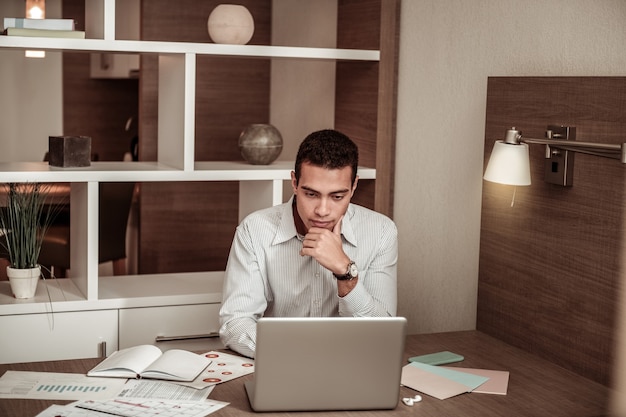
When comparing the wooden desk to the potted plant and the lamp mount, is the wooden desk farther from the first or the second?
the potted plant

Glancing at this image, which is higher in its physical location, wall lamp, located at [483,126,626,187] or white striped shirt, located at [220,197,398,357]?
wall lamp, located at [483,126,626,187]

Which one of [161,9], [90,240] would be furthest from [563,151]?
[161,9]

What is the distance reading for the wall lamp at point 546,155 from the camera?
238cm

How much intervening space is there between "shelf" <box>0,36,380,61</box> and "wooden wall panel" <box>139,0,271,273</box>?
121 centimetres

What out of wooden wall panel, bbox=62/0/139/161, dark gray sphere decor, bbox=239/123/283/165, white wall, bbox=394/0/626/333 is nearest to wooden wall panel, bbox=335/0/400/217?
white wall, bbox=394/0/626/333

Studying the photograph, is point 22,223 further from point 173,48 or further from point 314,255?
point 314,255

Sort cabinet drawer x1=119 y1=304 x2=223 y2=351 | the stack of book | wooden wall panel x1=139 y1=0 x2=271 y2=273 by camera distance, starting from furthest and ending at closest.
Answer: wooden wall panel x1=139 y1=0 x2=271 y2=273, cabinet drawer x1=119 y1=304 x2=223 y2=351, the stack of book

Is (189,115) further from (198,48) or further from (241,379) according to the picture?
(241,379)

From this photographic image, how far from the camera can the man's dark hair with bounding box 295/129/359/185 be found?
241 centimetres

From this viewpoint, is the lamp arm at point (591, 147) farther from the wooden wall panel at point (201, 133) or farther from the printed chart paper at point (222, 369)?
the wooden wall panel at point (201, 133)

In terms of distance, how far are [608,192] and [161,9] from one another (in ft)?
8.90

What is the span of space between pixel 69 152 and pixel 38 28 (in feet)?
1.41

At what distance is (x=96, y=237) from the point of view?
2959 mm

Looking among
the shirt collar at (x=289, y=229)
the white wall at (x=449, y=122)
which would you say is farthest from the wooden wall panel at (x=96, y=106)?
the shirt collar at (x=289, y=229)
